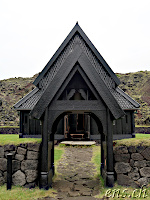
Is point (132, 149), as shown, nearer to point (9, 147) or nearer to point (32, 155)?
point (32, 155)

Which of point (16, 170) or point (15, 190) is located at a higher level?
point (16, 170)

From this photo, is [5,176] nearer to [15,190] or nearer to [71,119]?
[15,190]

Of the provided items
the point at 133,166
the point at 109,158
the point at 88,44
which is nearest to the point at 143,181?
the point at 133,166

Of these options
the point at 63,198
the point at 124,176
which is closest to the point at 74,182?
the point at 63,198

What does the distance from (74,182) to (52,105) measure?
3.19 meters

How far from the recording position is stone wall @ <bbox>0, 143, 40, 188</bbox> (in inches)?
221

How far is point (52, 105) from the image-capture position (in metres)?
5.69

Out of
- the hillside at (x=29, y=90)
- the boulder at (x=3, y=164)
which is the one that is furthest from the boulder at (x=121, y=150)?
the hillside at (x=29, y=90)

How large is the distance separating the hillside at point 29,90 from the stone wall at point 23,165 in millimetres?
23049

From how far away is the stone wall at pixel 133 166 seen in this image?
5.54 metres

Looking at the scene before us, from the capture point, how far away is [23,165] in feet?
18.6

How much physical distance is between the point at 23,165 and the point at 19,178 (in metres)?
0.45

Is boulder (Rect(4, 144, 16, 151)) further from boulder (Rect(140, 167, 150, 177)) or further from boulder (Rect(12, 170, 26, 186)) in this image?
boulder (Rect(140, 167, 150, 177))

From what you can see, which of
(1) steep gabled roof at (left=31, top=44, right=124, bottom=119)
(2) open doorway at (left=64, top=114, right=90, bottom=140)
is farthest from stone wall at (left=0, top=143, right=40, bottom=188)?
(2) open doorway at (left=64, top=114, right=90, bottom=140)
